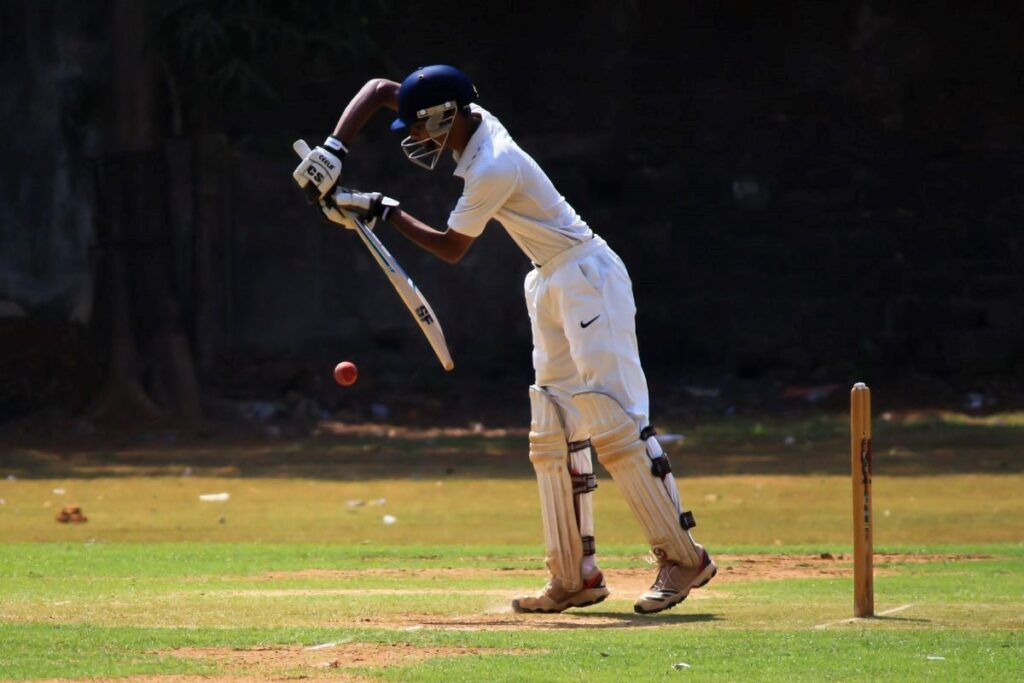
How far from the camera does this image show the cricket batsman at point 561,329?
6.90m

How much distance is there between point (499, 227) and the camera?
19.2 m

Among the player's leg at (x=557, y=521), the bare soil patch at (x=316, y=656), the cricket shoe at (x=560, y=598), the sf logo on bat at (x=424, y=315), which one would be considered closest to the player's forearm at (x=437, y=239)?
the sf logo on bat at (x=424, y=315)

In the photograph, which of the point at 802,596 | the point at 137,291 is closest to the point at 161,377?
the point at 137,291

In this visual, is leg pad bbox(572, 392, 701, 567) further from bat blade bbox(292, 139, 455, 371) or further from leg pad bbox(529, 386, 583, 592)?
bat blade bbox(292, 139, 455, 371)

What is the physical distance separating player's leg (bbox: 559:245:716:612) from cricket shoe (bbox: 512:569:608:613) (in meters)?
0.24

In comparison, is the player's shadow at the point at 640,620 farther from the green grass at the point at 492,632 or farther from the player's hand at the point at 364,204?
the player's hand at the point at 364,204

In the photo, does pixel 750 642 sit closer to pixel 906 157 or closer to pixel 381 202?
pixel 381 202

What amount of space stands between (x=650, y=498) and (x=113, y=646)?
203 centimetres

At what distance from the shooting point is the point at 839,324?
19078 millimetres

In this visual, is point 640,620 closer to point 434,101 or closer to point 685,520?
point 685,520

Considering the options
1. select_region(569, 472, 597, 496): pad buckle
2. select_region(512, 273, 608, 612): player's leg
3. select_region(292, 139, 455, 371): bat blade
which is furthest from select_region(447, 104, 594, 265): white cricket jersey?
select_region(569, 472, 597, 496): pad buckle

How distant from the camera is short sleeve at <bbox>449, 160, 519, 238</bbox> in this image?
22.7 ft

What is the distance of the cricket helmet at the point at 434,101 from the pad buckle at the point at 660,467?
137cm

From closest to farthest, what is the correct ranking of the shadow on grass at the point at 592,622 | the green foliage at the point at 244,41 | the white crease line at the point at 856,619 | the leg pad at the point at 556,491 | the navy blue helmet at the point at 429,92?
1. the white crease line at the point at 856,619
2. the shadow on grass at the point at 592,622
3. the navy blue helmet at the point at 429,92
4. the leg pad at the point at 556,491
5. the green foliage at the point at 244,41
